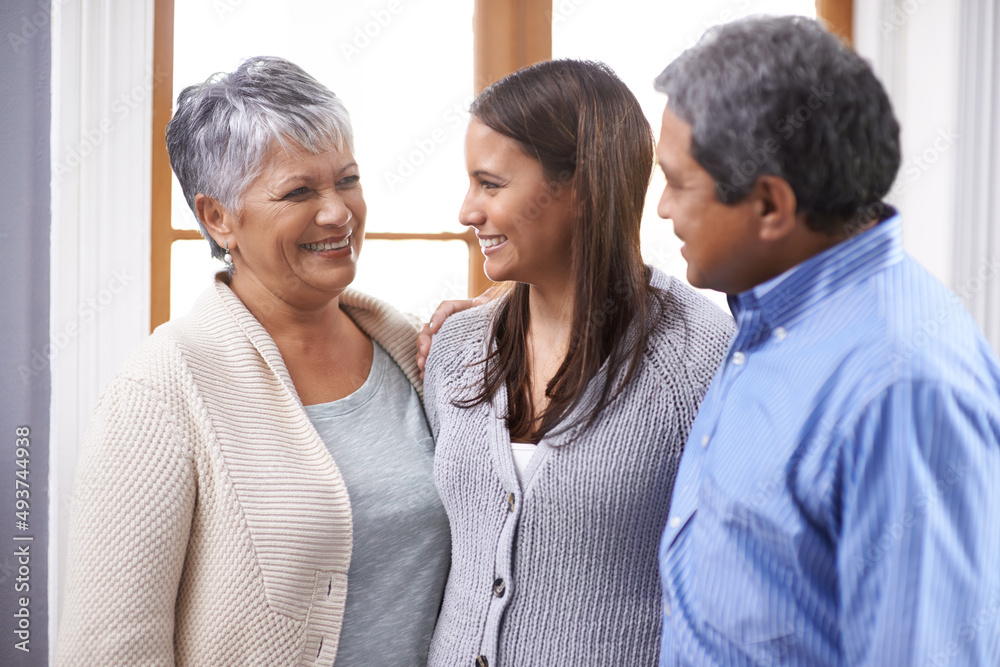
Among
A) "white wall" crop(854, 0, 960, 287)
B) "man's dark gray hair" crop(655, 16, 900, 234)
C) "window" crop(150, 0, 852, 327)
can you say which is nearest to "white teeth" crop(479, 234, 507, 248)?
"man's dark gray hair" crop(655, 16, 900, 234)

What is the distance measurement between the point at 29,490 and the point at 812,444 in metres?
1.61

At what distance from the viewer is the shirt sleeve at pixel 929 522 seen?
618 mm

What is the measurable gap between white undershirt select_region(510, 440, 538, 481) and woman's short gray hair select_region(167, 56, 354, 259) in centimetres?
56

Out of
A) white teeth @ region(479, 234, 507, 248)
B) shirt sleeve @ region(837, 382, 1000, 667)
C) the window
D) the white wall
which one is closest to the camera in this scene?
shirt sleeve @ region(837, 382, 1000, 667)

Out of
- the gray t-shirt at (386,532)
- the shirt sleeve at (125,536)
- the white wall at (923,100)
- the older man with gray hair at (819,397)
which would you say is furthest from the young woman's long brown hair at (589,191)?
the white wall at (923,100)

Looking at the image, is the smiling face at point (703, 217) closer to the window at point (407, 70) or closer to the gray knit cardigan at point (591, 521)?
the gray knit cardigan at point (591, 521)

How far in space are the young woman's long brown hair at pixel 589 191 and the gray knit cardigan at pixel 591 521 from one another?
4 centimetres

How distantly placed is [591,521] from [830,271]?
479 millimetres

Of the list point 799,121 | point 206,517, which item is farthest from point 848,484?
point 206,517

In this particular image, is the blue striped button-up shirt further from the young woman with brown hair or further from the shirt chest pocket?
the young woman with brown hair

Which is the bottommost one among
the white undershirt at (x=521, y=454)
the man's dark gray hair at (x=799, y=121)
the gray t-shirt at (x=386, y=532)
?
the gray t-shirt at (x=386, y=532)

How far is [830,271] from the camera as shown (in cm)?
75

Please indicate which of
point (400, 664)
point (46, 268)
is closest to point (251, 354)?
point (400, 664)

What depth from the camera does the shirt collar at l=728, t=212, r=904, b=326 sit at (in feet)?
2.41
